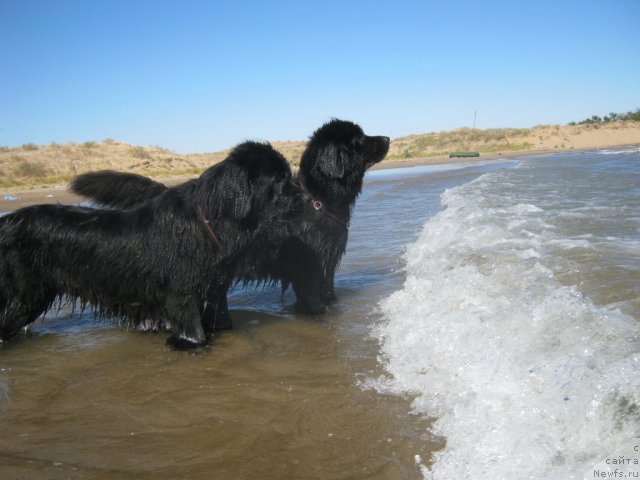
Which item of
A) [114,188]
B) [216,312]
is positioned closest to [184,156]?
[114,188]

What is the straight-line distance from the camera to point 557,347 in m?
2.59

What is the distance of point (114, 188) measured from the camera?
14.3ft

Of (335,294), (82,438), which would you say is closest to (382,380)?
(82,438)

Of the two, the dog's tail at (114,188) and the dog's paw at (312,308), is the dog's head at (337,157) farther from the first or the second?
the dog's tail at (114,188)

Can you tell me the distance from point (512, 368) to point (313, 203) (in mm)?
2427

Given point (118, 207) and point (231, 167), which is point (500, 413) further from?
point (118, 207)

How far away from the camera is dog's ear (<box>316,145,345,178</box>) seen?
4.49 metres

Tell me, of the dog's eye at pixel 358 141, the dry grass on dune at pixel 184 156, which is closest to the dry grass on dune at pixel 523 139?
the dry grass on dune at pixel 184 156

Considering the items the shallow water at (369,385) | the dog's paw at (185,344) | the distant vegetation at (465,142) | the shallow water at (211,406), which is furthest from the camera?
the distant vegetation at (465,142)

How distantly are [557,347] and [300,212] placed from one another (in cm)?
202

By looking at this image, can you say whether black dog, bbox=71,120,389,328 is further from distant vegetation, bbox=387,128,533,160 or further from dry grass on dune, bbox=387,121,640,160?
distant vegetation, bbox=387,128,533,160

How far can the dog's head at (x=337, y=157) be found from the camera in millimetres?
4500

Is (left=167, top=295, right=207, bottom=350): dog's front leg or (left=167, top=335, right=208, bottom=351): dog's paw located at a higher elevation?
(left=167, top=295, right=207, bottom=350): dog's front leg

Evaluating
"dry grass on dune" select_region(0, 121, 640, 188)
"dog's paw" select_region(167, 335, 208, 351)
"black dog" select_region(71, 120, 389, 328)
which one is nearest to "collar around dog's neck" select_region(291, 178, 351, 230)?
"black dog" select_region(71, 120, 389, 328)
